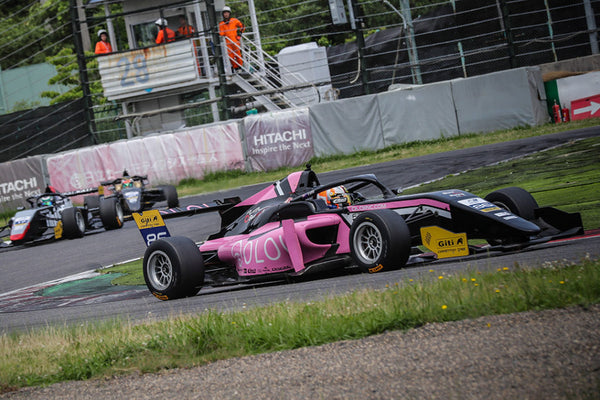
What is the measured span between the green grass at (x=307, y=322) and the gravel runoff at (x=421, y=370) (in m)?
0.14

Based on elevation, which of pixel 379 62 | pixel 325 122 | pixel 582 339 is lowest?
pixel 582 339

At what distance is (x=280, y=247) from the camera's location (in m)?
7.96

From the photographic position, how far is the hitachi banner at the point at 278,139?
2170cm

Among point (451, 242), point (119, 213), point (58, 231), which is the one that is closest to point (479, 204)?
point (451, 242)

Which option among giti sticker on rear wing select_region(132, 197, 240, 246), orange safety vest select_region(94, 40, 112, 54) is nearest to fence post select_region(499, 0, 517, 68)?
orange safety vest select_region(94, 40, 112, 54)

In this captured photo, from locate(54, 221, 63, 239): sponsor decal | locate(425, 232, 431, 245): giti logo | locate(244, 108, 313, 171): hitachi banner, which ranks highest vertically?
locate(244, 108, 313, 171): hitachi banner

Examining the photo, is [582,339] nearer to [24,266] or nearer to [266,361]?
[266,361]

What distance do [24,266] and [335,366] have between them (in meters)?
11.3

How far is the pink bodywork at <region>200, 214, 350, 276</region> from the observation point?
25.5 feet

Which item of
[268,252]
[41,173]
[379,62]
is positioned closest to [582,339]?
[268,252]

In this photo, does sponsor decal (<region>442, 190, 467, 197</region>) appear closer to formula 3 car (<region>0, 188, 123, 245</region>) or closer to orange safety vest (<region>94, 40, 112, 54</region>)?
formula 3 car (<region>0, 188, 123, 245</region>)

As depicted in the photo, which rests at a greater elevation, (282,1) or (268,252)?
(282,1)

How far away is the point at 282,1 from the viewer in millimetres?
45531

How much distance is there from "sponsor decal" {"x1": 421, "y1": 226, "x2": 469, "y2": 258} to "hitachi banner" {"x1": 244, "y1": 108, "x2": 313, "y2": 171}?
14.6m
